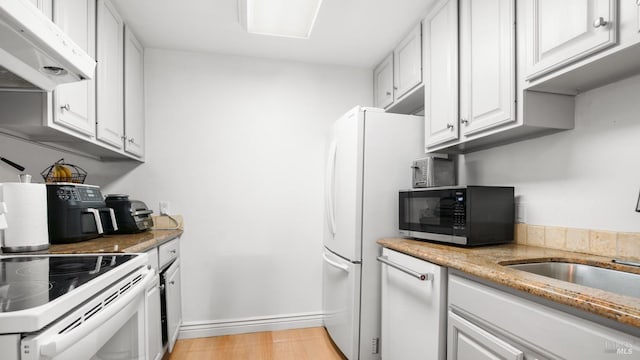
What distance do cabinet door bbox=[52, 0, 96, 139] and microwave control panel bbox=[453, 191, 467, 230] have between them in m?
1.87

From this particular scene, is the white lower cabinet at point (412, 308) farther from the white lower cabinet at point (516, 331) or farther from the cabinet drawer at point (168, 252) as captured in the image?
the cabinet drawer at point (168, 252)

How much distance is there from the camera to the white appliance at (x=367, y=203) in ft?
6.55

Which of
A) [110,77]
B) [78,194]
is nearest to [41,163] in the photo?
[78,194]

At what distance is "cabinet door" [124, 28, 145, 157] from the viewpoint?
214 centimetres

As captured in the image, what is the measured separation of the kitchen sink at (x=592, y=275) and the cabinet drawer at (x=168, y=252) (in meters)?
1.86

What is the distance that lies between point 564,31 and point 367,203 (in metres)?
1.26

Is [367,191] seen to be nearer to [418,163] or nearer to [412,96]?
[418,163]

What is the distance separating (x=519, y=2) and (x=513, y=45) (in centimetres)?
18

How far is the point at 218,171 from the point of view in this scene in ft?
Answer: 8.57

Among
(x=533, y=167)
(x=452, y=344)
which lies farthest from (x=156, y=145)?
(x=533, y=167)

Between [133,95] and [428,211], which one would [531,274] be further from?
[133,95]

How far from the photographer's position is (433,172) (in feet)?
6.19

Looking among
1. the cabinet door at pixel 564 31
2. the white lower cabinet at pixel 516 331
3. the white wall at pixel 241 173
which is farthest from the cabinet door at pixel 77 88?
the cabinet door at pixel 564 31

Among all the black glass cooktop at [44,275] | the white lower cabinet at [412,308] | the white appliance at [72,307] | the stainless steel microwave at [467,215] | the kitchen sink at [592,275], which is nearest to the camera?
the white appliance at [72,307]
